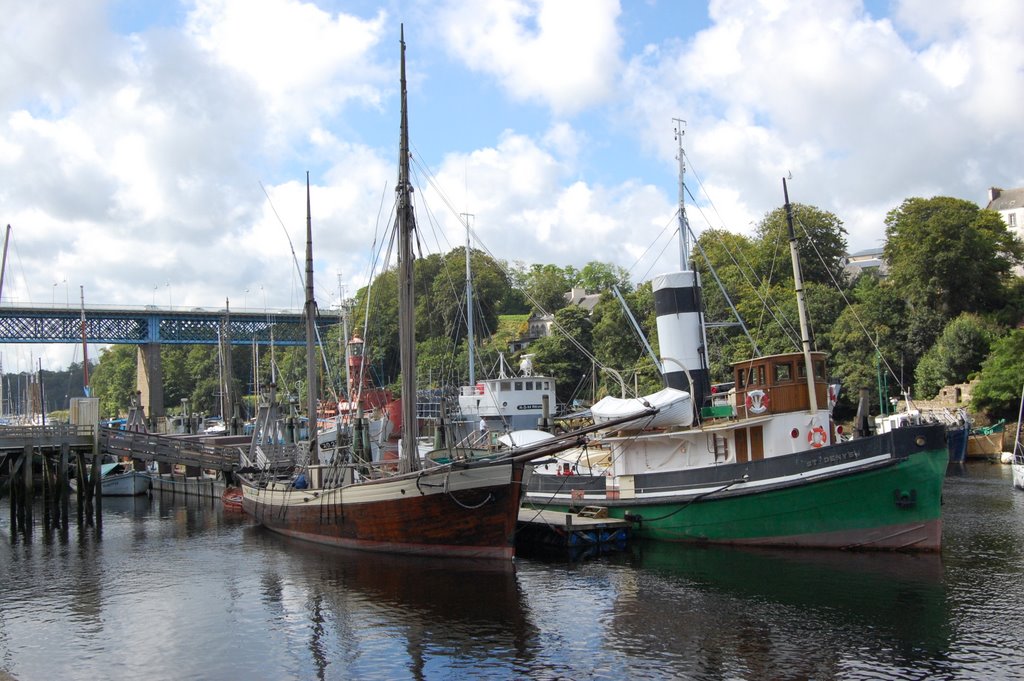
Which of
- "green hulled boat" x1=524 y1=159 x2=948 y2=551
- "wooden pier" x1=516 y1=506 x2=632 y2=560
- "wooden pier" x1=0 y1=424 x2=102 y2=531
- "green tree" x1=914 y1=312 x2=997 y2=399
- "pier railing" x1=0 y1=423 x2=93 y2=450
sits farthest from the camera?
"green tree" x1=914 y1=312 x2=997 y2=399

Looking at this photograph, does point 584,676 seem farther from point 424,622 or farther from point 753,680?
point 424,622

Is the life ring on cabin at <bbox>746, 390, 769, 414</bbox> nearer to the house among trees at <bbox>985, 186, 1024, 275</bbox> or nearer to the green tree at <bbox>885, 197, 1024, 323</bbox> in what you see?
the green tree at <bbox>885, 197, 1024, 323</bbox>

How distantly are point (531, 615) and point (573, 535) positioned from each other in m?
8.30

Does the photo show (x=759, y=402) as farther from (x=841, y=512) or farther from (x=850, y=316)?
(x=850, y=316)

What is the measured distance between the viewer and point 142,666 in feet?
57.6

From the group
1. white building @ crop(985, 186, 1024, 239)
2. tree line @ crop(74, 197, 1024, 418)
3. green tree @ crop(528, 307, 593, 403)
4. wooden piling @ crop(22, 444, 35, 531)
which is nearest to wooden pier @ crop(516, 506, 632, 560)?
tree line @ crop(74, 197, 1024, 418)

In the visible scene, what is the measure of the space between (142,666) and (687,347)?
70.2ft

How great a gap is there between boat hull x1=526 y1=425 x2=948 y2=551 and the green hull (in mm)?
28

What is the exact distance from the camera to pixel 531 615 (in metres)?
20.3

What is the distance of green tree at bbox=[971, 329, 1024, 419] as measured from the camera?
55531mm

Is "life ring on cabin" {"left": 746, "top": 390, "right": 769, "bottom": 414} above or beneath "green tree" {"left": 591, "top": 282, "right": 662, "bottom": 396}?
beneath

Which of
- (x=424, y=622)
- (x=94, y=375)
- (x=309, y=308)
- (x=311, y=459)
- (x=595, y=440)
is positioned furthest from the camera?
(x=94, y=375)

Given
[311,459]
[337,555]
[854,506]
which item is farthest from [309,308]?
[854,506]

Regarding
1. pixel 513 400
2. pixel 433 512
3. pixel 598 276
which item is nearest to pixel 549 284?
pixel 598 276
